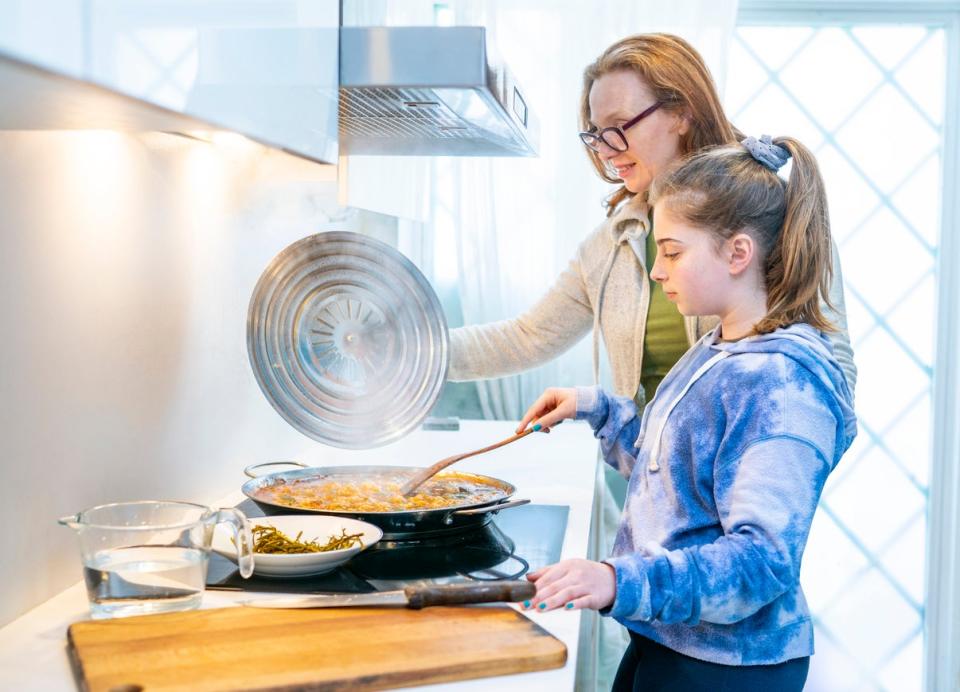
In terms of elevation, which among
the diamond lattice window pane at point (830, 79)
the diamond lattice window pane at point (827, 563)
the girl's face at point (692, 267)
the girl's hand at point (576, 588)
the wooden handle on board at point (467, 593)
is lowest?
the diamond lattice window pane at point (827, 563)

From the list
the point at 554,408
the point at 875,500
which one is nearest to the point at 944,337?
the point at 875,500

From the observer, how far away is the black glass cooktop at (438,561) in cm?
103

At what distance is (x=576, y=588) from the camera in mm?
854

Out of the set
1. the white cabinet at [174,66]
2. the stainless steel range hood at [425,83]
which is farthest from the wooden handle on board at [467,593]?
the stainless steel range hood at [425,83]

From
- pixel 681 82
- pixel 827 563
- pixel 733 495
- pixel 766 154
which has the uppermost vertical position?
pixel 681 82

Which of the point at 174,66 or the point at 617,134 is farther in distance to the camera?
the point at 617,134

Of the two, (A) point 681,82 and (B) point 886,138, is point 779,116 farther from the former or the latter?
(A) point 681,82

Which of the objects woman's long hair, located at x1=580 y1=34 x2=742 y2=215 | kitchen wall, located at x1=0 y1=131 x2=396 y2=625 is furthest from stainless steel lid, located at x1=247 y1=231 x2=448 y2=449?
woman's long hair, located at x1=580 y1=34 x2=742 y2=215

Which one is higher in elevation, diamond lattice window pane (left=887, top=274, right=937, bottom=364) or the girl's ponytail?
the girl's ponytail

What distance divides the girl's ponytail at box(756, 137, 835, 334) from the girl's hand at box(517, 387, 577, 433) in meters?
0.30

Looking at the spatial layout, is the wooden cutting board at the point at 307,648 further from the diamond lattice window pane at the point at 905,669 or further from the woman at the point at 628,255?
the diamond lattice window pane at the point at 905,669

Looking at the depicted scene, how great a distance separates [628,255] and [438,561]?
681 mm

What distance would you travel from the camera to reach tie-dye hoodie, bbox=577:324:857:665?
88 centimetres

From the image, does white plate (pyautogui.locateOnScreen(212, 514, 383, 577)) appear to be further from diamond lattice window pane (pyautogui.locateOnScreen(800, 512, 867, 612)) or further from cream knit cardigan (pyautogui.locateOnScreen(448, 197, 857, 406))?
diamond lattice window pane (pyautogui.locateOnScreen(800, 512, 867, 612))
